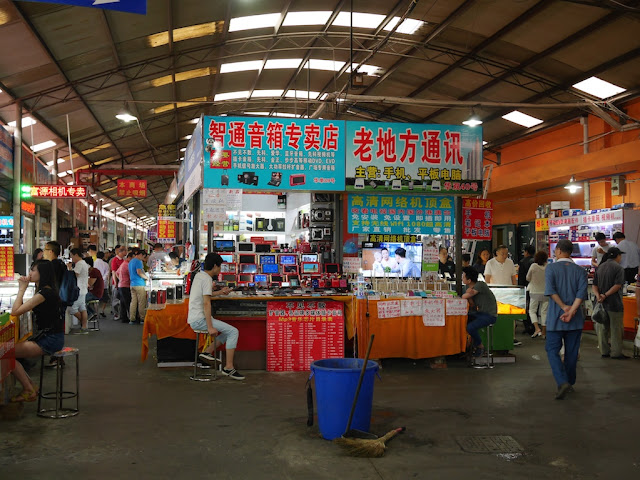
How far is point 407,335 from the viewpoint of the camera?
754 cm

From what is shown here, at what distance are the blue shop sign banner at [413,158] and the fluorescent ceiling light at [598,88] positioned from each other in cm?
724

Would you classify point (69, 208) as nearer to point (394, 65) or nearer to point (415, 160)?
point (394, 65)

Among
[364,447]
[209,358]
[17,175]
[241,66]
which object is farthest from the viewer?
[241,66]

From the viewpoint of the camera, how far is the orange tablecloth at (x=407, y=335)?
24.3 feet

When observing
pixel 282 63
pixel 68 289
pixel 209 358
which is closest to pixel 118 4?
pixel 209 358

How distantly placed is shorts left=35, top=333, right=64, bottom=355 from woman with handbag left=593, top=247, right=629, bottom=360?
690cm

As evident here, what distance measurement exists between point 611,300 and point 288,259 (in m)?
4.63

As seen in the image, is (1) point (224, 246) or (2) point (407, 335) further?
(1) point (224, 246)

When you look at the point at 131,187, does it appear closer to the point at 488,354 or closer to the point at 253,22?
the point at 253,22

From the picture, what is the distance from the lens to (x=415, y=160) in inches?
327

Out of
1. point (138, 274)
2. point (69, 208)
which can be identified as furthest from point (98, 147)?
point (138, 274)

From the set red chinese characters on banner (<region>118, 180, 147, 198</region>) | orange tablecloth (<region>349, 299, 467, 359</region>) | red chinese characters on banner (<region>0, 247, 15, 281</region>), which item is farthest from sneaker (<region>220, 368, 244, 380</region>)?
red chinese characters on banner (<region>118, 180, 147, 198</region>)

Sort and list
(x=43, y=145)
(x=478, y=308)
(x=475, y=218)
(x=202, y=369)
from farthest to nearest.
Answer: (x=43, y=145), (x=475, y=218), (x=478, y=308), (x=202, y=369)

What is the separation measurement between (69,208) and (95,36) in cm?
1261
